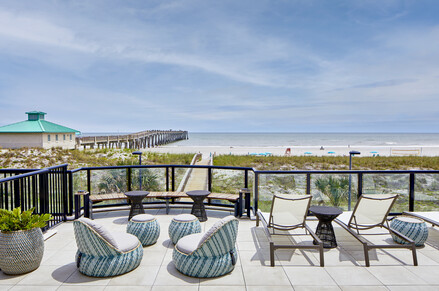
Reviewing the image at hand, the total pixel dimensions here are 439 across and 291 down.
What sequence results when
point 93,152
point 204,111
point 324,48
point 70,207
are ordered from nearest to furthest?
point 70,207, point 93,152, point 324,48, point 204,111

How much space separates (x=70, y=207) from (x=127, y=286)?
4.02 metres

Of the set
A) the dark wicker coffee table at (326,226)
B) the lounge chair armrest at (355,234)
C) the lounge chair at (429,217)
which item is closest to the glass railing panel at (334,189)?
the lounge chair at (429,217)

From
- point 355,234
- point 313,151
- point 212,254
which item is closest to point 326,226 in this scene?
point 355,234

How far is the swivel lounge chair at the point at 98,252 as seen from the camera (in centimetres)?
370

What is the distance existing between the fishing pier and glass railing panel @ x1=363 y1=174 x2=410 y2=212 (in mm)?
38095

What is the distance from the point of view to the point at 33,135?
113 ft

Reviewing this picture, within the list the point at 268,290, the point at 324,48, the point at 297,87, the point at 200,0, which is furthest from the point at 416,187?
the point at 297,87

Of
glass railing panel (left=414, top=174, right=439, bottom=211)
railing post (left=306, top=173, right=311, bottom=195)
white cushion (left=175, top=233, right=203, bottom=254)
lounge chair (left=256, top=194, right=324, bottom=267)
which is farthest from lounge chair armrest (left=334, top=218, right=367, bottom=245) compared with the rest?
glass railing panel (left=414, top=174, right=439, bottom=211)

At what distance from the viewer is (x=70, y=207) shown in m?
6.79

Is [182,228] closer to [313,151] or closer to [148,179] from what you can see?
[148,179]

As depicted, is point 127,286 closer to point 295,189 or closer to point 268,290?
point 268,290

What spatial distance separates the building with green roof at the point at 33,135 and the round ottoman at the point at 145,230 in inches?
1382

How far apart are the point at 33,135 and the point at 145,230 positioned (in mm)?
36317

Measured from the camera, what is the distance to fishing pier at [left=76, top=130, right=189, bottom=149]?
41.9 meters
